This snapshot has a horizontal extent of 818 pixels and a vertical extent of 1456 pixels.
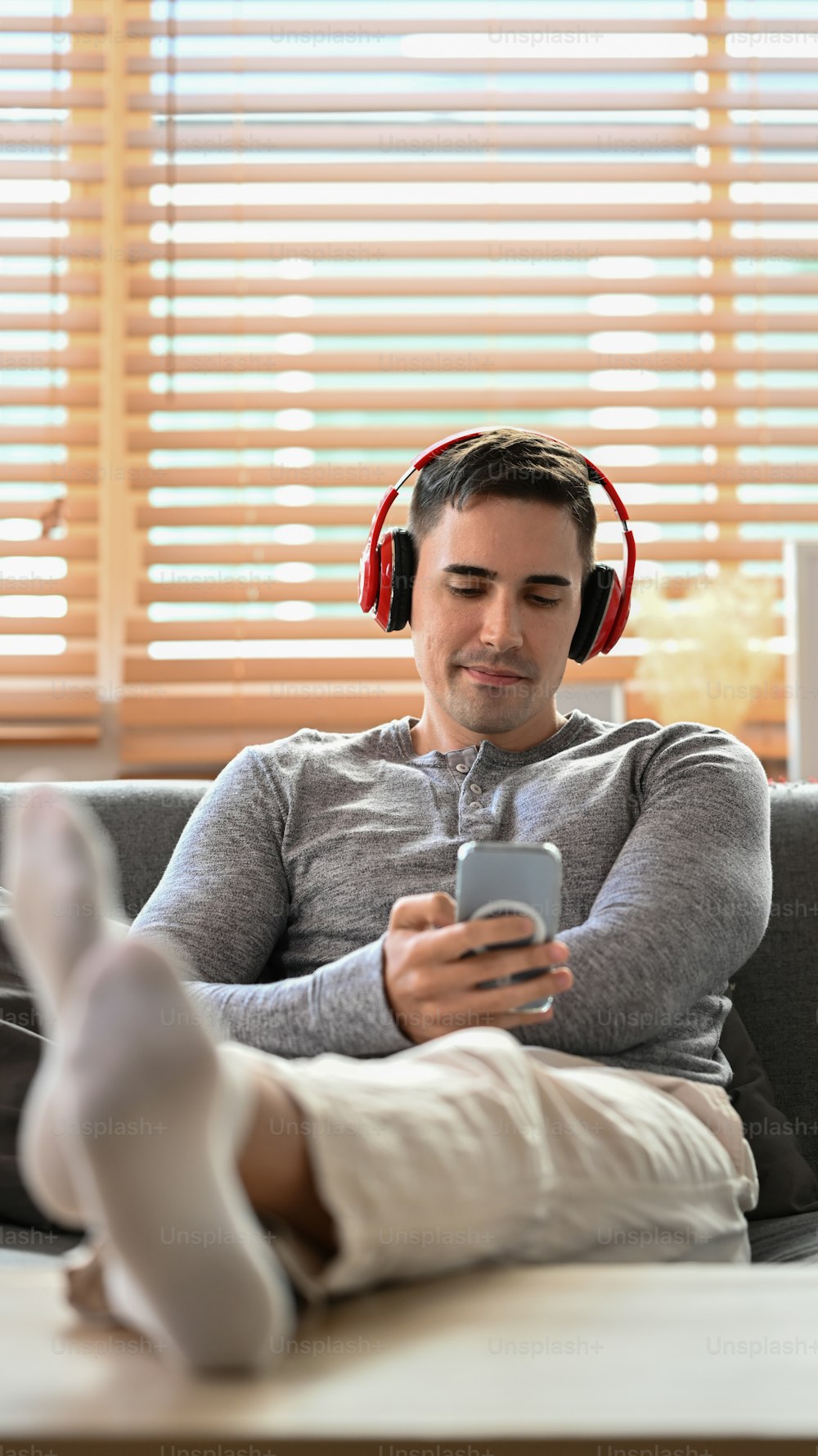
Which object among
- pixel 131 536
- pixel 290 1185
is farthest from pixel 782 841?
pixel 131 536

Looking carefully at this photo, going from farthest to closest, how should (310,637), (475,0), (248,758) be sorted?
(475,0) < (310,637) < (248,758)

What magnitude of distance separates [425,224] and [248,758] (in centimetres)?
148

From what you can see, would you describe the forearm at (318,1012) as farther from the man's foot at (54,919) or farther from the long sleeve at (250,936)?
the man's foot at (54,919)

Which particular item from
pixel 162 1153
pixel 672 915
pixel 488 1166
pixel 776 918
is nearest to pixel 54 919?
pixel 162 1153

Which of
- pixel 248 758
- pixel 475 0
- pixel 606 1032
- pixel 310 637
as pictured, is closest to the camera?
pixel 606 1032

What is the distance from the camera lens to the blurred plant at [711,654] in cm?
221

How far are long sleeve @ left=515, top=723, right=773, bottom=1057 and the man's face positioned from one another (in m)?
0.18

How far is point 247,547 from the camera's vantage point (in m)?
2.38

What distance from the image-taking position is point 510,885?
898mm

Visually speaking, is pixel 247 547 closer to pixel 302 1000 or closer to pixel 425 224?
pixel 425 224

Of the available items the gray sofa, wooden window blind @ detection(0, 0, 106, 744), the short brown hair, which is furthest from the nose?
wooden window blind @ detection(0, 0, 106, 744)

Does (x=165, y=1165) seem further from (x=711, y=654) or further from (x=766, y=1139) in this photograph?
(x=711, y=654)

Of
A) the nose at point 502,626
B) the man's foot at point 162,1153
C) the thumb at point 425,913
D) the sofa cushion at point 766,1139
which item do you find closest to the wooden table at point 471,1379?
the man's foot at point 162,1153

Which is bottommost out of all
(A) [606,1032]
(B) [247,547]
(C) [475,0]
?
(A) [606,1032]
